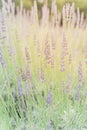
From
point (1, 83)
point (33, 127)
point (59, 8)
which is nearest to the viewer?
point (33, 127)

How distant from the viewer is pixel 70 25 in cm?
321

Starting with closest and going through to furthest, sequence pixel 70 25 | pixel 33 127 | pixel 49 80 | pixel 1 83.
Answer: pixel 33 127
pixel 49 80
pixel 1 83
pixel 70 25

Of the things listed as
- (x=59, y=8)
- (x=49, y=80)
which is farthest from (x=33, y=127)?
(x=59, y=8)

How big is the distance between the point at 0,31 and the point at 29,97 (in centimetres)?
55

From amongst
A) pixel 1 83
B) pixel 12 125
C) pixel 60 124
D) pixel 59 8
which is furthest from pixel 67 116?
pixel 59 8

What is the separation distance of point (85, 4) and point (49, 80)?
7156mm

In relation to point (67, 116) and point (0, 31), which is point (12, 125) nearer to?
point (67, 116)

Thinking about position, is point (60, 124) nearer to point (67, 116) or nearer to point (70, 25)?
point (67, 116)

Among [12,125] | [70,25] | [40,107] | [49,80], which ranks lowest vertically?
[12,125]

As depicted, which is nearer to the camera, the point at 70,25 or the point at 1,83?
the point at 1,83

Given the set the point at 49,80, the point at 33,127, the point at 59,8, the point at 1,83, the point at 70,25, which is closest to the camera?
the point at 33,127

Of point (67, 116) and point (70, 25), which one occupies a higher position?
point (70, 25)

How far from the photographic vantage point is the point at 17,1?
9.18m

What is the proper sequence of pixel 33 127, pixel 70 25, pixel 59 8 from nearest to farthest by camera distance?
pixel 33 127, pixel 70 25, pixel 59 8
